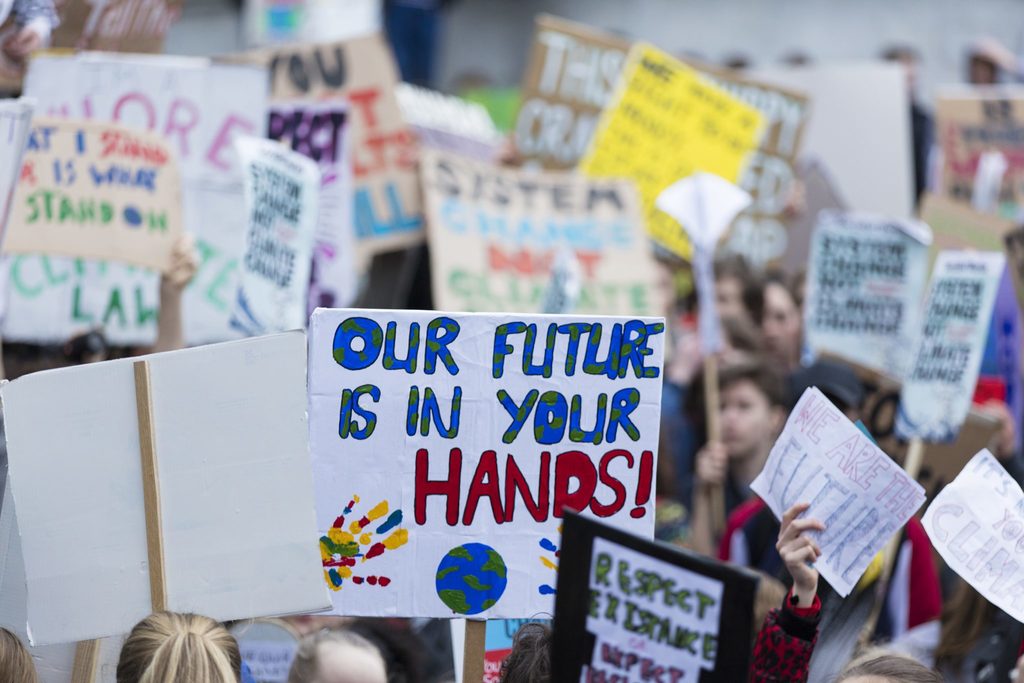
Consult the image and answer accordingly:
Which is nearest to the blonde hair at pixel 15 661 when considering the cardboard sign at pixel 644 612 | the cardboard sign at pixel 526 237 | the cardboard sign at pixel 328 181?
the cardboard sign at pixel 644 612

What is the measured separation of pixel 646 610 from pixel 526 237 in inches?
183

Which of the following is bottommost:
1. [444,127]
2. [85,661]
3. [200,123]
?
[85,661]

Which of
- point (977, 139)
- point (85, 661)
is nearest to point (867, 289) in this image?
point (977, 139)

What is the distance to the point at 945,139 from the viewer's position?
9.22 m

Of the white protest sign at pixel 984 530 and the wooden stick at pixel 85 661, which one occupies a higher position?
the white protest sign at pixel 984 530

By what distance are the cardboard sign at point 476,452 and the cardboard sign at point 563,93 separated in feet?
15.5

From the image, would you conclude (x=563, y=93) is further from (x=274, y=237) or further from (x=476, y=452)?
(x=476, y=452)

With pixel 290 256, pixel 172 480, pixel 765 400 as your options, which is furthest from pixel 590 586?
pixel 765 400

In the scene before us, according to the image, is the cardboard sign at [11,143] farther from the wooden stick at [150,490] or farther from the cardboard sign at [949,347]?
the cardboard sign at [949,347]

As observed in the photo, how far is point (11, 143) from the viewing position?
4.47 m

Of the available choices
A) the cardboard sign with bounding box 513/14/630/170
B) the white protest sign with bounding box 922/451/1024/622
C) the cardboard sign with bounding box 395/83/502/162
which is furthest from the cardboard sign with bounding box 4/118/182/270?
the cardboard sign with bounding box 513/14/630/170

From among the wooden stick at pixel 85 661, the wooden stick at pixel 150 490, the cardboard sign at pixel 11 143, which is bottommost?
the wooden stick at pixel 85 661

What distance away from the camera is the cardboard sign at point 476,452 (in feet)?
12.7

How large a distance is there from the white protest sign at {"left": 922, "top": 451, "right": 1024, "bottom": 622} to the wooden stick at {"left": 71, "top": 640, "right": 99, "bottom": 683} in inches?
73.9
